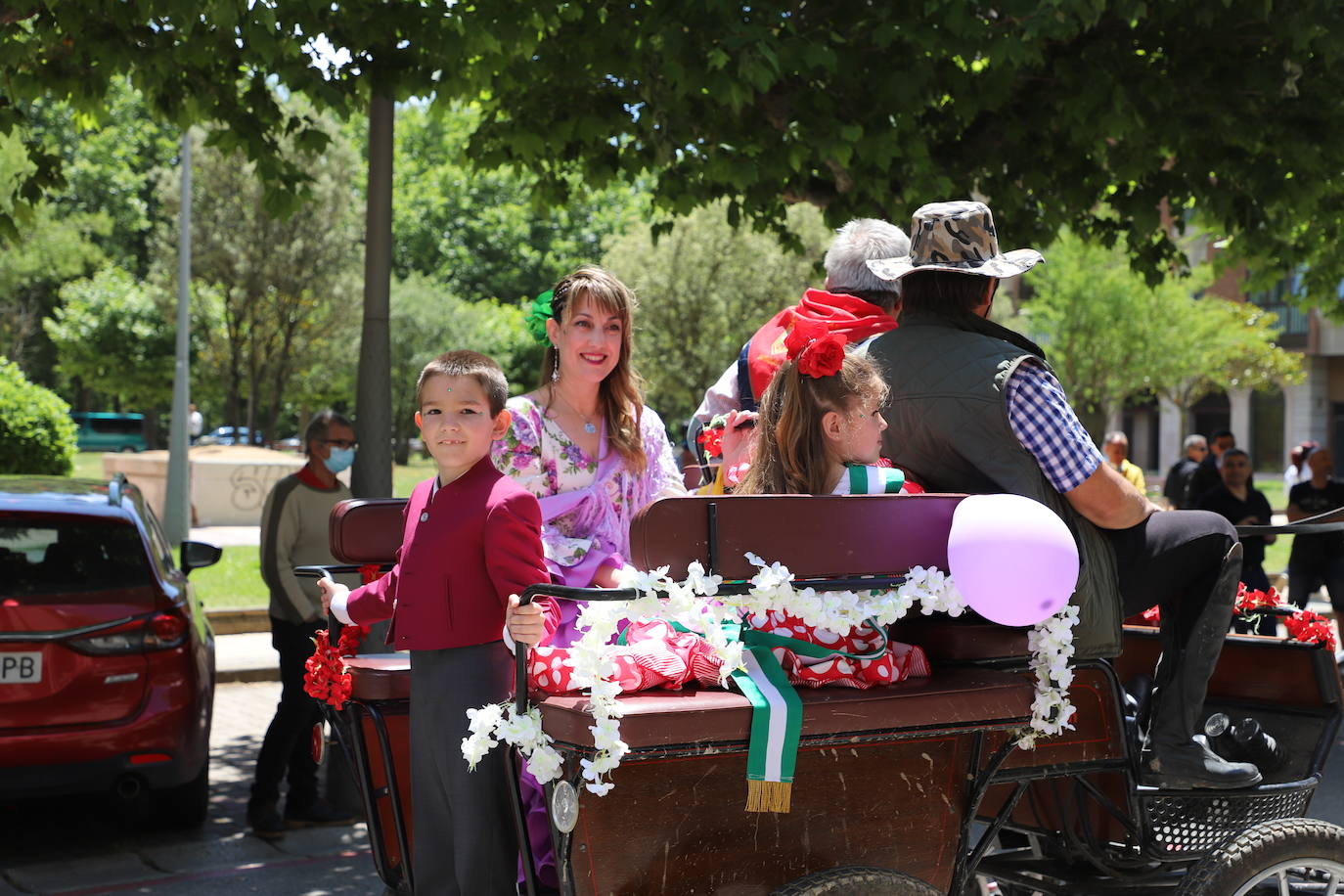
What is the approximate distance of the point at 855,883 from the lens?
2.81 m

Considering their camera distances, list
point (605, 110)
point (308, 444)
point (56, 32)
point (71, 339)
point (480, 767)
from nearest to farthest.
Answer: point (480, 767)
point (308, 444)
point (56, 32)
point (605, 110)
point (71, 339)

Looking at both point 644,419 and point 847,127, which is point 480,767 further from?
point 847,127

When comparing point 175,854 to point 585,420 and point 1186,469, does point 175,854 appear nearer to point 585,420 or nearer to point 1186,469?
point 585,420

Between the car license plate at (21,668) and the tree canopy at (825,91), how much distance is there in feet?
9.30

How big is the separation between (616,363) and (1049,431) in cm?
115

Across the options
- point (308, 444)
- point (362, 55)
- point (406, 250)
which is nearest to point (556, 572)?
point (308, 444)

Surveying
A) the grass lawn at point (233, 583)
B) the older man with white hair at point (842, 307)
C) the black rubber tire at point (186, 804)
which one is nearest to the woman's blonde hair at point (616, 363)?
the older man with white hair at point (842, 307)

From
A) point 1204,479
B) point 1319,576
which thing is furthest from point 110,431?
point 1319,576

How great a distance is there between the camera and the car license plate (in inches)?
217

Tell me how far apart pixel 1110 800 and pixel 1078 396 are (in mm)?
31577

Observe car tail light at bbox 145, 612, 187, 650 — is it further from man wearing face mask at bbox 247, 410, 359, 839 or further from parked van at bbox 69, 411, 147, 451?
parked van at bbox 69, 411, 147, 451

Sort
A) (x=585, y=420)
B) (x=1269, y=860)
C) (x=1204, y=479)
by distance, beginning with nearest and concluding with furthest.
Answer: (x=1269, y=860) < (x=585, y=420) < (x=1204, y=479)

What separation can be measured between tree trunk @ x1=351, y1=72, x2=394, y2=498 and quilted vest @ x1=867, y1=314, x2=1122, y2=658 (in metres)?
3.81

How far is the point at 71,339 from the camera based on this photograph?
36.0m
